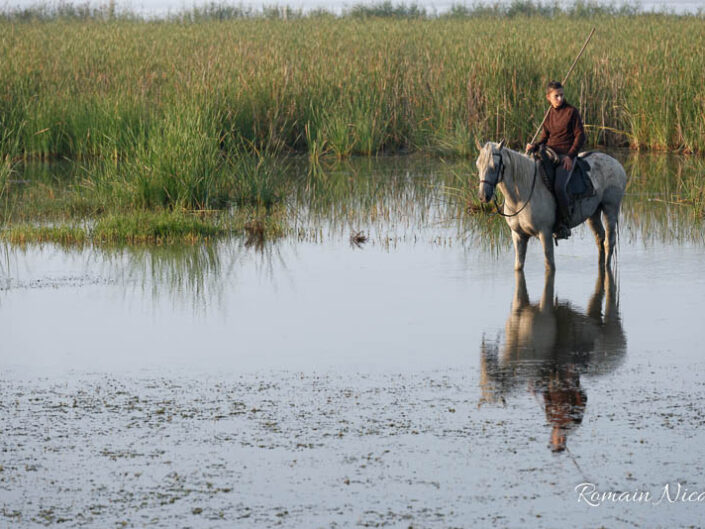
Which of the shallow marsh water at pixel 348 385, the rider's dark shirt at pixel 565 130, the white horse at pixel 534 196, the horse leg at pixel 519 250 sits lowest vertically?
the shallow marsh water at pixel 348 385

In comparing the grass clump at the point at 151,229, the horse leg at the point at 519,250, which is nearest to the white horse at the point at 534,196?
the horse leg at the point at 519,250

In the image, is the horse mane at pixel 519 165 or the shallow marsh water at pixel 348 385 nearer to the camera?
the shallow marsh water at pixel 348 385

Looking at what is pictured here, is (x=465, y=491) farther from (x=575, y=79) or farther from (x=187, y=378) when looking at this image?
(x=575, y=79)

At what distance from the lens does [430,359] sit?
26.2 feet

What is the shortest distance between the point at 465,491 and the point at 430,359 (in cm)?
254

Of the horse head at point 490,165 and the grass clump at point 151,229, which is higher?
the horse head at point 490,165

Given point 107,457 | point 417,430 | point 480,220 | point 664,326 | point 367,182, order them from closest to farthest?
point 107,457, point 417,430, point 664,326, point 480,220, point 367,182

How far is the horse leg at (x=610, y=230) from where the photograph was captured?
37.2 feet

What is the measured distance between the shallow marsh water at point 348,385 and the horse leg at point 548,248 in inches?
7.3

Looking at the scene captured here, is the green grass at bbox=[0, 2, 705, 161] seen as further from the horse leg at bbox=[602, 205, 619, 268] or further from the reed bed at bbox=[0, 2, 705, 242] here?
the horse leg at bbox=[602, 205, 619, 268]

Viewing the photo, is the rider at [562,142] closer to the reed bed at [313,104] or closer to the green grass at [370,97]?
the reed bed at [313,104]

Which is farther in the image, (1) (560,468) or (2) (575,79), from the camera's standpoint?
(2) (575,79)

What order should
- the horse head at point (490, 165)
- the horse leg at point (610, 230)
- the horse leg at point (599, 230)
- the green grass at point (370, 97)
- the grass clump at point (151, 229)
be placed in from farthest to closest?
1. the green grass at point (370, 97)
2. the grass clump at point (151, 229)
3. the horse leg at point (599, 230)
4. the horse leg at point (610, 230)
5. the horse head at point (490, 165)

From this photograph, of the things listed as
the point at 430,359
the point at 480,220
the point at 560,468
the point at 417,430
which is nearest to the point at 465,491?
the point at 560,468
